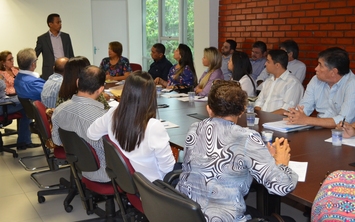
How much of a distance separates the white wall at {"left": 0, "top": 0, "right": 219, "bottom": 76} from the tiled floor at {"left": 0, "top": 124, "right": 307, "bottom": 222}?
12.4 ft

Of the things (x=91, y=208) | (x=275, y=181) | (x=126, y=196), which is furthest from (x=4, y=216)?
(x=275, y=181)

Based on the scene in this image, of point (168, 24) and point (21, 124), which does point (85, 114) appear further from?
point (168, 24)

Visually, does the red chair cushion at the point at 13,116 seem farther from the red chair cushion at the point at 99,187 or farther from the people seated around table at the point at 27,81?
the red chair cushion at the point at 99,187

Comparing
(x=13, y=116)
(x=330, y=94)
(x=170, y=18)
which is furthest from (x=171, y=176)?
(x=170, y=18)

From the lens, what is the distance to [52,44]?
22.2ft

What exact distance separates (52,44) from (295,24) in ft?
12.6

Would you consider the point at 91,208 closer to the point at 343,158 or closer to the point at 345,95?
the point at 343,158

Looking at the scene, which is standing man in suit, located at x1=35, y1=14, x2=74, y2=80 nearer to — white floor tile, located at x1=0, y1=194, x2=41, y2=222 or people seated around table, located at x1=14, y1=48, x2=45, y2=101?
people seated around table, located at x1=14, y1=48, x2=45, y2=101

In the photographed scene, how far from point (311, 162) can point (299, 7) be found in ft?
12.4

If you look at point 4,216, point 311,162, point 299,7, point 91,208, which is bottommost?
point 4,216

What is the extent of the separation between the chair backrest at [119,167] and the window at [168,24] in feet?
19.6

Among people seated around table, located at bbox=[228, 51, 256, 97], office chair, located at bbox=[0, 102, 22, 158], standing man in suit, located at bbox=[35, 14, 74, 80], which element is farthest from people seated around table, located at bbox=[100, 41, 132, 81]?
people seated around table, located at bbox=[228, 51, 256, 97]

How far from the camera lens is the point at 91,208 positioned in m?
2.96

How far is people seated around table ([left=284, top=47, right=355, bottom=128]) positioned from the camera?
292 centimetres
